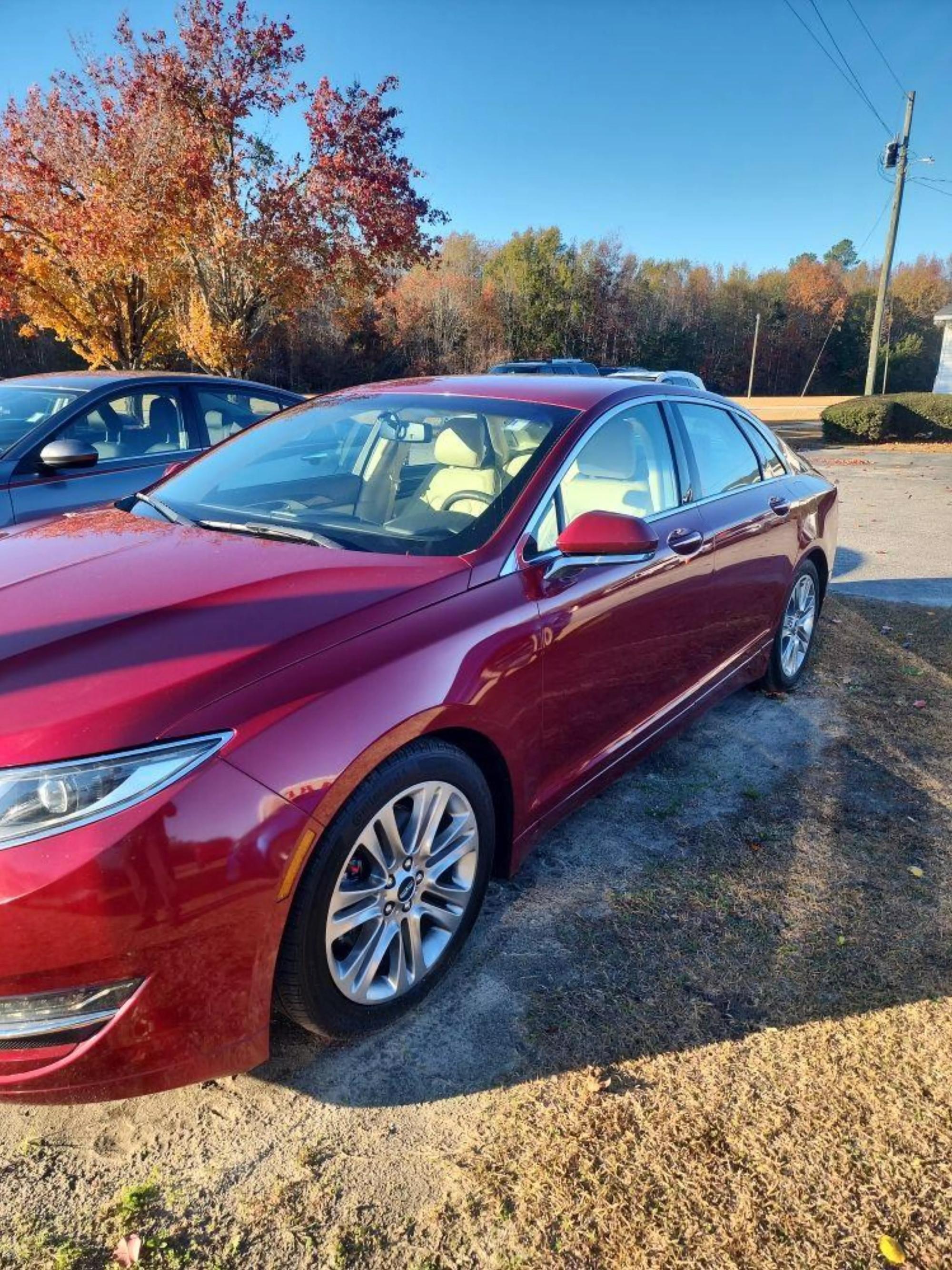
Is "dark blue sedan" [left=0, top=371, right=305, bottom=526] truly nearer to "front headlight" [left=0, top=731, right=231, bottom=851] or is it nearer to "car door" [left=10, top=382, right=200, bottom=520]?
"car door" [left=10, top=382, right=200, bottom=520]

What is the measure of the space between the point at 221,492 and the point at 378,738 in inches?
60.4

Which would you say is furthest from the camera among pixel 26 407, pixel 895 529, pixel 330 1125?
pixel 895 529

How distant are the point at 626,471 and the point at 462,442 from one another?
67cm

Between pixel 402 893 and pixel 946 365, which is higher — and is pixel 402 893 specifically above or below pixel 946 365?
below

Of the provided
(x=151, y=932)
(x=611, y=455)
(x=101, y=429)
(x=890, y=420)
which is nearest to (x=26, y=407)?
(x=101, y=429)

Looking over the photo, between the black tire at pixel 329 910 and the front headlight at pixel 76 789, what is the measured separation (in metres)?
0.42

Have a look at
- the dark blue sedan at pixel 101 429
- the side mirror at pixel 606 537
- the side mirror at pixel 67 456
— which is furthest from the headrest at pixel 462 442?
the side mirror at pixel 67 456

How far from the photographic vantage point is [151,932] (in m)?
1.65

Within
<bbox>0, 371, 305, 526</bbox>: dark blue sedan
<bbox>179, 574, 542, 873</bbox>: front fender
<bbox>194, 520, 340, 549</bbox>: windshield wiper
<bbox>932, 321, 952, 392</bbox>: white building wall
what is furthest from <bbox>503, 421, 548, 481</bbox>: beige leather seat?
<bbox>932, 321, 952, 392</bbox>: white building wall

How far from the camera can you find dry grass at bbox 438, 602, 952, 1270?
178 centimetres

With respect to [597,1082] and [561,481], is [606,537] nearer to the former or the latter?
[561,481]

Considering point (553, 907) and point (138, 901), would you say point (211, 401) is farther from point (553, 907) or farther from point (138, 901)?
point (138, 901)

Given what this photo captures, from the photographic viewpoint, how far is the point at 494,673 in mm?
2352

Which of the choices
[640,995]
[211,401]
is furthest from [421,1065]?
[211,401]
